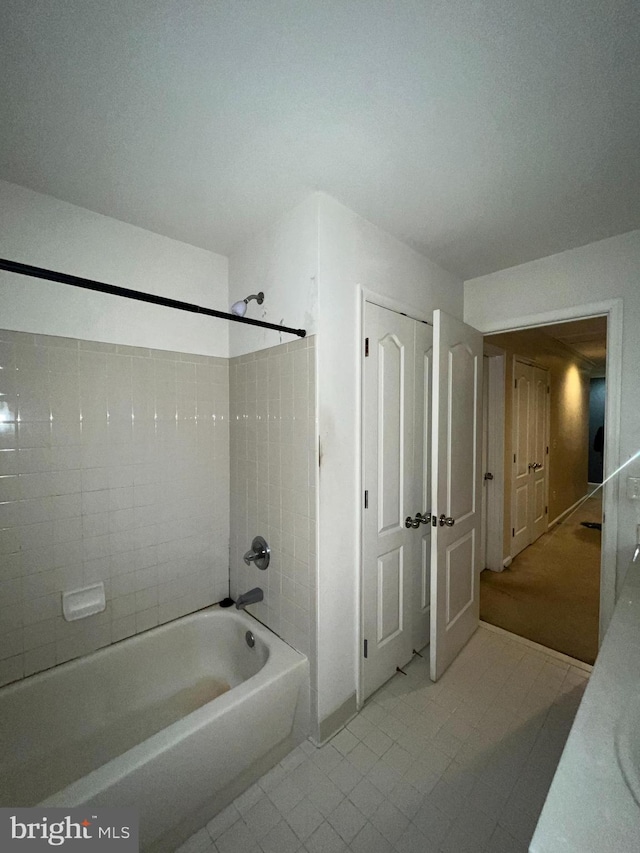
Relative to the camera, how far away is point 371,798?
1.24m

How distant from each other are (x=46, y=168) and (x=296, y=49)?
3.52 ft

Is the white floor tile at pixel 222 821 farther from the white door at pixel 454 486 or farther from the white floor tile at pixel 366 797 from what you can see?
the white door at pixel 454 486

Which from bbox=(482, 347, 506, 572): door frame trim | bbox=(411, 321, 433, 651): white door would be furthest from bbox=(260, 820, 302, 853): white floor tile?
bbox=(482, 347, 506, 572): door frame trim

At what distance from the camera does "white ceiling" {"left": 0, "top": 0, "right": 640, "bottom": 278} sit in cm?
76

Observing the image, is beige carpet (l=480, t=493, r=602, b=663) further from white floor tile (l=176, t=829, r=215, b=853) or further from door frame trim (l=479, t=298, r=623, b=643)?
white floor tile (l=176, t=829, r=215, b=853)

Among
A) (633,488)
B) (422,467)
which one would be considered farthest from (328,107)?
(633,488)

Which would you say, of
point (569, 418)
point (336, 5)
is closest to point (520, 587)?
point (569, 418)

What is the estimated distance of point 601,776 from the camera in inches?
22.8

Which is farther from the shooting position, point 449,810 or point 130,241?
point 130,241

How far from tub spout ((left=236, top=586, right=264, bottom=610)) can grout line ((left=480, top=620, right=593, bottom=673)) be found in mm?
1664

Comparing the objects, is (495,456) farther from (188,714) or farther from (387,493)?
(188,714)

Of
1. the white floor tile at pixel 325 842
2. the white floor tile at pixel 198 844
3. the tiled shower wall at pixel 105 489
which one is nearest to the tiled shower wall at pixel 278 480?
the tiled shower wall at pixel 105 489

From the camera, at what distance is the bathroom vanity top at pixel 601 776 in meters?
0.49

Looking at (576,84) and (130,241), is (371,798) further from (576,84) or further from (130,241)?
(130,241)
